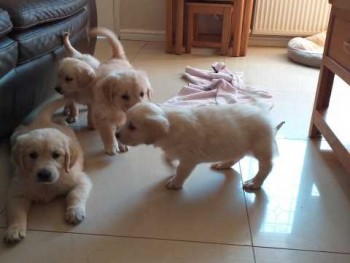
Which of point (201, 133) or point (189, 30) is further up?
point (201, 133)

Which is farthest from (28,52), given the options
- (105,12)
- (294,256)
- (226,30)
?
(105,12)

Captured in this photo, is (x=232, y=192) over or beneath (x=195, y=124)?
beneath

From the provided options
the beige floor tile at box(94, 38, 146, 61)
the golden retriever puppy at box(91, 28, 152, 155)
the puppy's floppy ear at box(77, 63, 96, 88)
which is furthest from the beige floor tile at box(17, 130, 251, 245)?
the beige floor tile at box(94, 38, 146, 61)

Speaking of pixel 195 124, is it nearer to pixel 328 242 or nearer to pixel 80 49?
pixel 328 242

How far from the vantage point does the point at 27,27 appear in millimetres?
1713

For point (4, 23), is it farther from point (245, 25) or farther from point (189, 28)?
point (245, 25)

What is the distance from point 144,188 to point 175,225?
0.24 m

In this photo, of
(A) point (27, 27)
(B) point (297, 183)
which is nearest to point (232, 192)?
(B) point (297, 183)

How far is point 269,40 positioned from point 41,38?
8.69 ft

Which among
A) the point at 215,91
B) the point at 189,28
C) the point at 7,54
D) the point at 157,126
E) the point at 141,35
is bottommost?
the point at 141,35

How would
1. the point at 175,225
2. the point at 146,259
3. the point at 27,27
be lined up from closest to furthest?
the point at 146,259 < the point at 175,225 < the point at 27,27

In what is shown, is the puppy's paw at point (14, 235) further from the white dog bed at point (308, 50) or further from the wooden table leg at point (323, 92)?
the white dog bed at point (308, 50)

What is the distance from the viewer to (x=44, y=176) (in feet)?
3.94

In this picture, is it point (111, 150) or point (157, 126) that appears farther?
point (111, 150)
